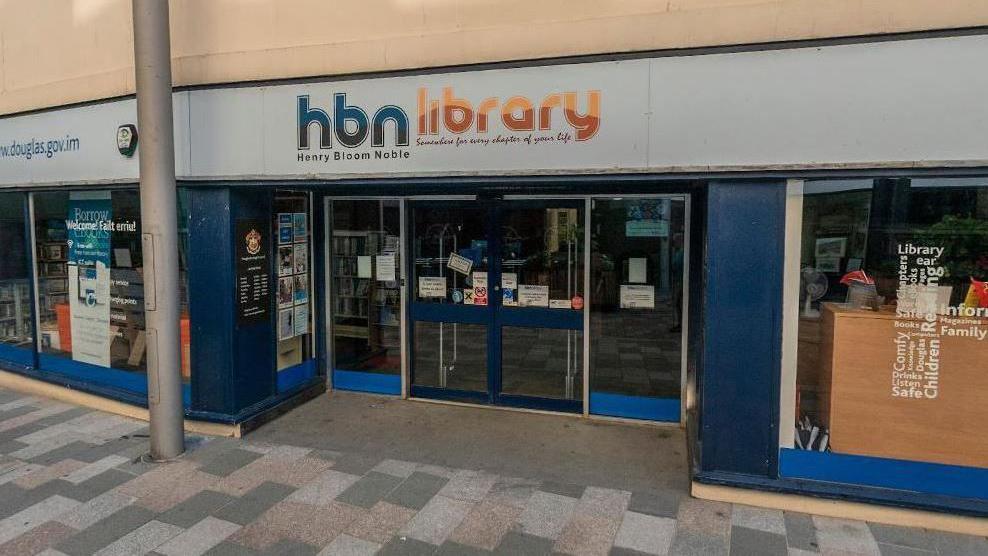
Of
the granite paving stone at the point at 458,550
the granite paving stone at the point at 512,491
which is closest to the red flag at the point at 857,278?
the granite paving stone at the point at 512,491

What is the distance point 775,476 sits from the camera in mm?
4109

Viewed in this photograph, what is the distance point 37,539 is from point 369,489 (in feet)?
6.49

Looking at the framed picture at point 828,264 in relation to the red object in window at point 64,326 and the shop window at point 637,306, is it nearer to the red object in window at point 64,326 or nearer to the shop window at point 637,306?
the shop window at point 637,306

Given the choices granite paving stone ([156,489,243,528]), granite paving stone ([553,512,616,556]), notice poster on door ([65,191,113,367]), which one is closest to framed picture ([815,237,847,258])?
granite paving stone ([553,512,616,556])

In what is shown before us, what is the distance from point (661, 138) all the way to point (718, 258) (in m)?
0.88

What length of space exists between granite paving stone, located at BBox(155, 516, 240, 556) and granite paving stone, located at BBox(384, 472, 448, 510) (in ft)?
3.32

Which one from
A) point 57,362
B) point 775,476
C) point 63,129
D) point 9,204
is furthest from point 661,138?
point 9,204

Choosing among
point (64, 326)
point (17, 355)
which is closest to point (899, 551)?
point (64, 326)

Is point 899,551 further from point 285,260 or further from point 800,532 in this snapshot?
point 285,260

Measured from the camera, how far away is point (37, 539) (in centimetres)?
373

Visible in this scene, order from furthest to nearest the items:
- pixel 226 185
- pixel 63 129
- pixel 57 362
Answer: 1. pixel 57 362
2. pixel 63 129
3. pixel 226 185

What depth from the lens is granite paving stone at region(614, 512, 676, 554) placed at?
364 centimetres

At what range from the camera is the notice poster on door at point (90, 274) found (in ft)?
20.0

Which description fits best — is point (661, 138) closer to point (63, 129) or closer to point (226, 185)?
point (226, 185)
